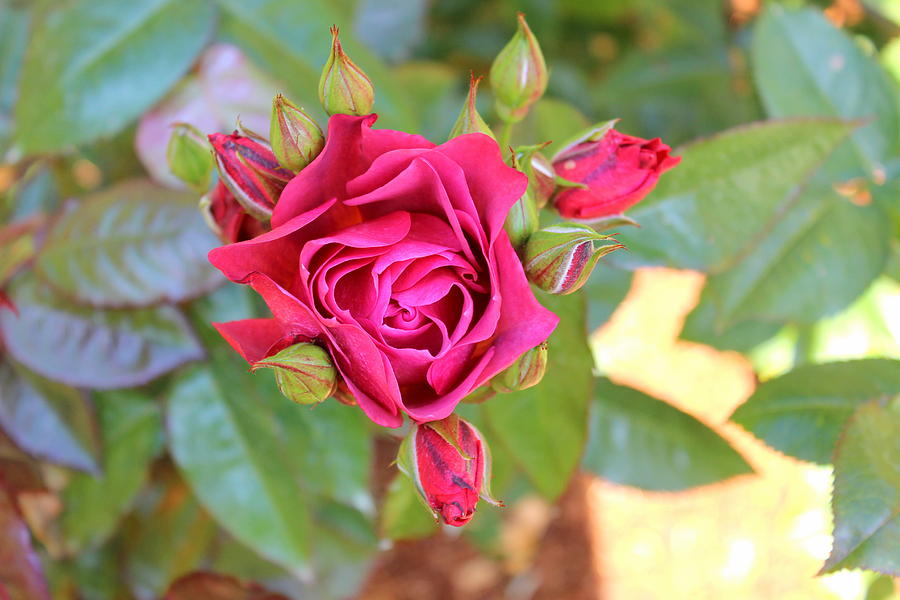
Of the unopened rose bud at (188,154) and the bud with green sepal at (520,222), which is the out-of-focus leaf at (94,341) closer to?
the unopened rose bud at (188,154)

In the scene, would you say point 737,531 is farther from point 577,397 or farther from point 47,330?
point 47,330

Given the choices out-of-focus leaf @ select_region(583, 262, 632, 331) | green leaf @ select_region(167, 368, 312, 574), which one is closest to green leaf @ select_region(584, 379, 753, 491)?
out-of-focus leaf @ select_region(583, 262, 632, 331)

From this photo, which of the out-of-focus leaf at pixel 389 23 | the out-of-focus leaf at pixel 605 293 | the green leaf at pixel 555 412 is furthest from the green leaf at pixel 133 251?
the out-of-focus leaf at pixel 389 23

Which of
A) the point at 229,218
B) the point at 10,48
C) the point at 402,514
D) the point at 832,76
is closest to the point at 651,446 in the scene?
the point at 402,514

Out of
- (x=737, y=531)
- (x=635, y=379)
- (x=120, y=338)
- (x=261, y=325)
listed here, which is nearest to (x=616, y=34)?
(x=635, y=379)

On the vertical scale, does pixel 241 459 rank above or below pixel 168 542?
above

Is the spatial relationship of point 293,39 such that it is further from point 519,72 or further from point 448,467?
point 448,467
